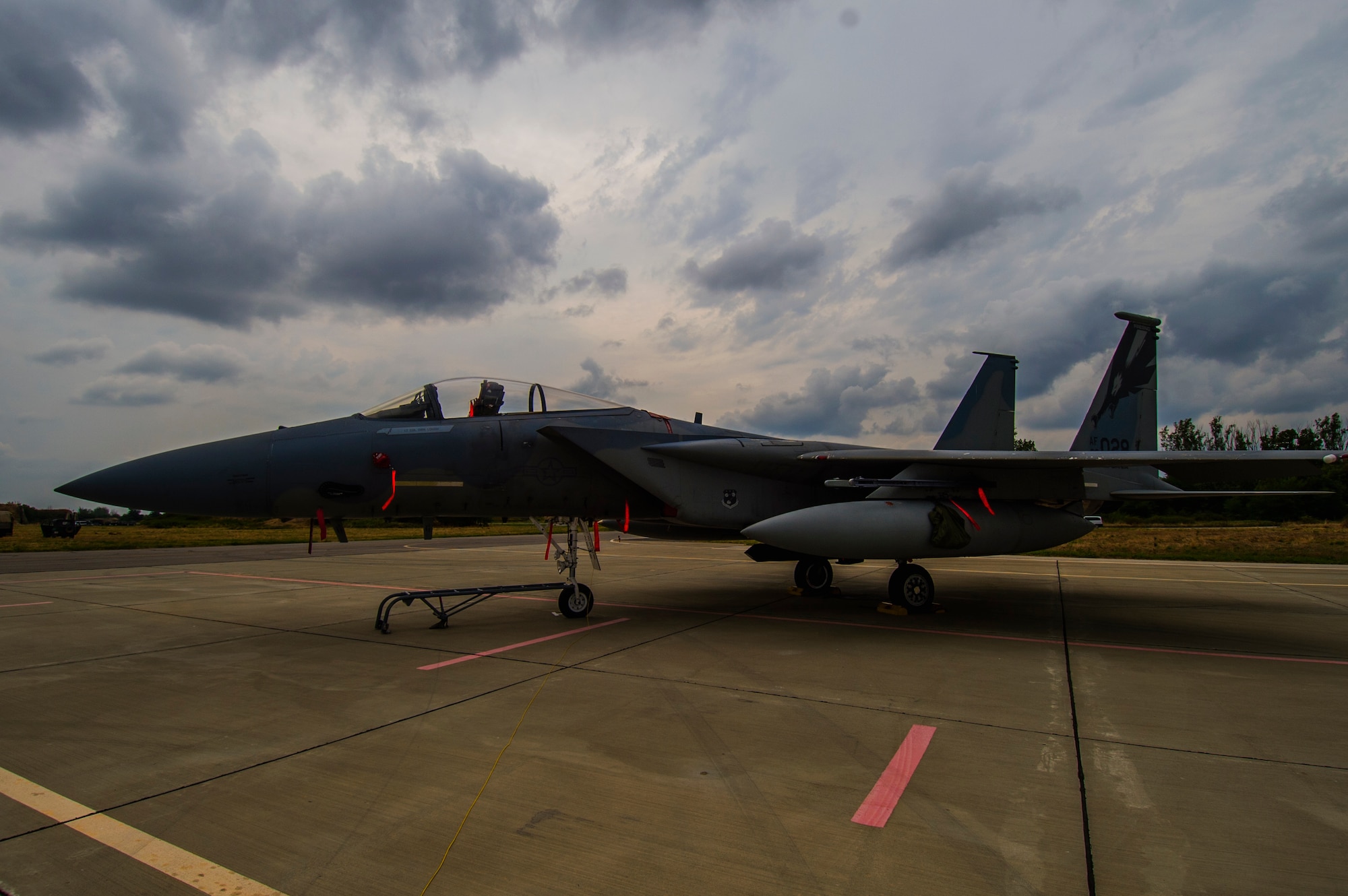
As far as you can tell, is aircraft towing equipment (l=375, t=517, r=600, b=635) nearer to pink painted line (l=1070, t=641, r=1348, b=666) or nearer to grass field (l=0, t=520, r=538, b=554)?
pink painted line (l=1070, t=641, r=1348, b=666)

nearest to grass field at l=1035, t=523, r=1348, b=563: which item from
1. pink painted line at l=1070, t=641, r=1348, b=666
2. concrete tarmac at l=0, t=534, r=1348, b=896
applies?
concrete tarmac at l=0, t=534, r=1348, b=896

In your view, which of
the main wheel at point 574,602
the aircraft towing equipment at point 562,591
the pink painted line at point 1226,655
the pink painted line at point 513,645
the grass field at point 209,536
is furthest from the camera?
the grass field at point 209,536

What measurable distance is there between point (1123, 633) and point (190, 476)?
9214mm

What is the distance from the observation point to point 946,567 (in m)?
15.4

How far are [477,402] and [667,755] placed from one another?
493cm

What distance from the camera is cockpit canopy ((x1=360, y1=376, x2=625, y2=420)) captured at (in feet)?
23.0

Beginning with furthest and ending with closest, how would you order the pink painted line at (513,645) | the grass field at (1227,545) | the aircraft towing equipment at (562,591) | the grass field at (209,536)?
the grass field at (209,536), the grass field at (1227,545), the aircraft towing equipment at (562,591), the pink painted line at (513,645)

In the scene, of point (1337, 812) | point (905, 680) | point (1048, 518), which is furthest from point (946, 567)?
point (1337, 812)

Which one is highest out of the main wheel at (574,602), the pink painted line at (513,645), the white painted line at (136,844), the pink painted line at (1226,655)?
the main wheel at (574,602)

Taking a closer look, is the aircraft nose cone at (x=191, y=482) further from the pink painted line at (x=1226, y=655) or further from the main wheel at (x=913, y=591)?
the pink painted line at (x=1226, y=655)

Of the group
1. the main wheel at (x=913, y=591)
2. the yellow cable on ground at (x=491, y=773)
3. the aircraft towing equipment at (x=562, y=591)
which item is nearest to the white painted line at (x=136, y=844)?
the yellow cable on ground at (x=491, y=773)

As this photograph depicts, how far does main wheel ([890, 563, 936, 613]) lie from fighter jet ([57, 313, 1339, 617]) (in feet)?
0.06

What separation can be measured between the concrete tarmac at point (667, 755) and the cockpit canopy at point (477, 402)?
2.32 m

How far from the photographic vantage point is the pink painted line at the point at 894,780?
108 inches
